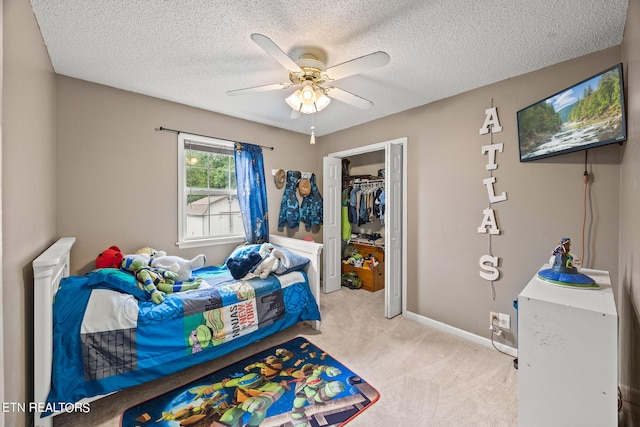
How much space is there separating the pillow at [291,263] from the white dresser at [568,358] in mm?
1848

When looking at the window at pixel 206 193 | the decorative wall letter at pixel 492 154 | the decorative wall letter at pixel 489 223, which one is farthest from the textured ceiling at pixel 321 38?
the decorative wall letter at pixel 489 223

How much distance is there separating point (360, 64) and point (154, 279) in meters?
2.18

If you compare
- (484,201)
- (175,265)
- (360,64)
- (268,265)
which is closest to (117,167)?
(175,265)

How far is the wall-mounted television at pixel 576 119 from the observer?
58.4 inches

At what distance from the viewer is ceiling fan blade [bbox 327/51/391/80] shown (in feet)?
4.69

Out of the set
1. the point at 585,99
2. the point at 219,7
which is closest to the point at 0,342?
the point at 219,7

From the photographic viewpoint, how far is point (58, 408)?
153cm

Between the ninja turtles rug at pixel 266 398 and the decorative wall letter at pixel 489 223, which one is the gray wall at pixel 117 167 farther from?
the decorative wall letter at pixel 489 223

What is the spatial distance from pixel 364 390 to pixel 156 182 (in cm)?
264

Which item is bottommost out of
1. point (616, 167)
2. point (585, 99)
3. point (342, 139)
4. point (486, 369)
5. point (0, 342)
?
point (486, 369)

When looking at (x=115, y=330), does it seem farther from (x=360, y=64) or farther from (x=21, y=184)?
(x=360, y=64)

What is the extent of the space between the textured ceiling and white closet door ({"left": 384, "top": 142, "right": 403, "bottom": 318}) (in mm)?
790

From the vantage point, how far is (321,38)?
1.67 meters

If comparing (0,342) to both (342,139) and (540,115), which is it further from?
(342,139)
